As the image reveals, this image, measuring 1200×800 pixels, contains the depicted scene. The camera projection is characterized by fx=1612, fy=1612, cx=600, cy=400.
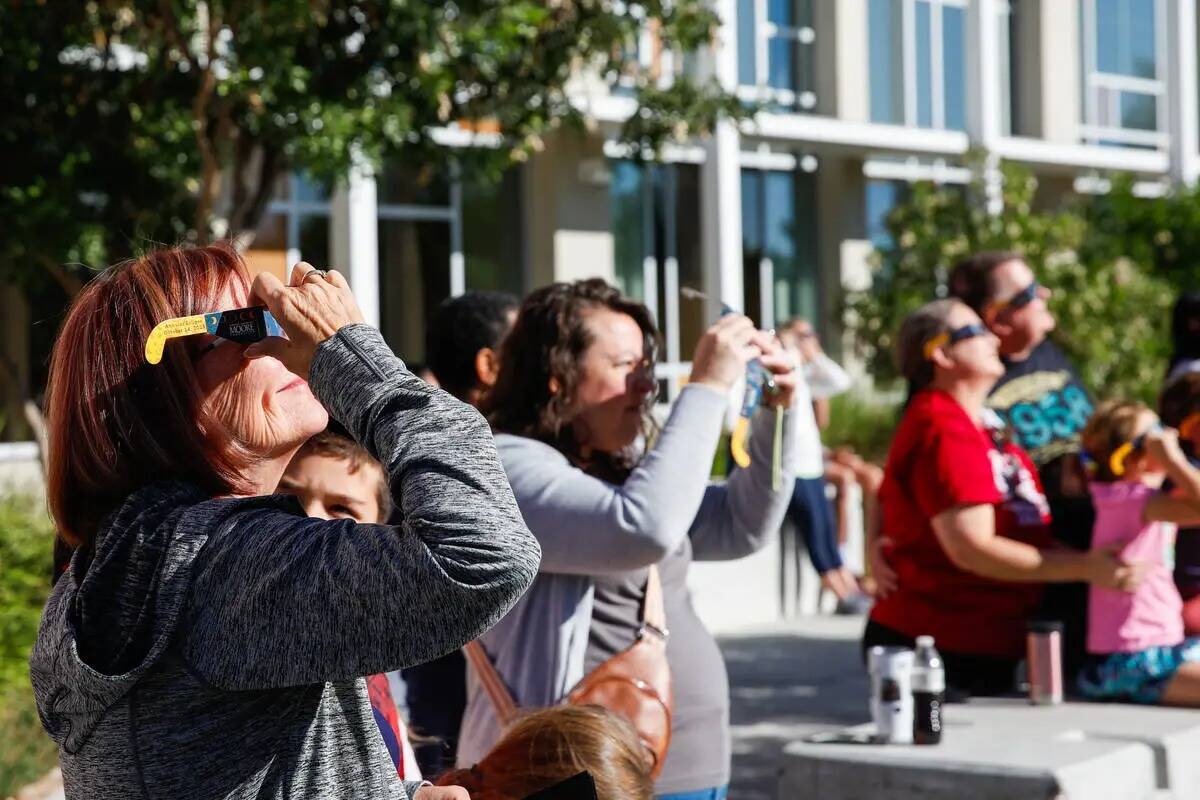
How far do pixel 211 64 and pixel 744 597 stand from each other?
5.86 m

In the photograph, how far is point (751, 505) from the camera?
366cm

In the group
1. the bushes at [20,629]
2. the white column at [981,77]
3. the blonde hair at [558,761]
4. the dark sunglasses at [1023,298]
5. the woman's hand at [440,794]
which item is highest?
the white column at [981,77]

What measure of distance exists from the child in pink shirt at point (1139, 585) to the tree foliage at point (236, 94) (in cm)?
390

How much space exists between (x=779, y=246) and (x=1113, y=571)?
48.6 feet

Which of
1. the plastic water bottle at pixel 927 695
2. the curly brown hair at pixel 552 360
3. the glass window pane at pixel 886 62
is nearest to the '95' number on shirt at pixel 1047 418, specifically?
the plastic water bottle at pixel 927 695

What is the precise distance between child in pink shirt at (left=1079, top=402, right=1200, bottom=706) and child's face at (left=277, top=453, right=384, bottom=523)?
10.5 ft

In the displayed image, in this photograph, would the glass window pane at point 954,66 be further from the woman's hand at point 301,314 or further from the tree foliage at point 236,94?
the woman's hand at point 301,314

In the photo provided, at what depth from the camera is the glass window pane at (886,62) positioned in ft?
67.2

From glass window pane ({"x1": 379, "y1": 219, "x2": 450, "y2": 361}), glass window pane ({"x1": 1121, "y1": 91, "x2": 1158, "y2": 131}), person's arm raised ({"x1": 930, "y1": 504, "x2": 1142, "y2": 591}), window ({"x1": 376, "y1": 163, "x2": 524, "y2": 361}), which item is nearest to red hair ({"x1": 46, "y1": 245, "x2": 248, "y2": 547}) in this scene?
person's arm raised ({"x1": 930, "y1": 504, "x2": 1142, "y2": 591})

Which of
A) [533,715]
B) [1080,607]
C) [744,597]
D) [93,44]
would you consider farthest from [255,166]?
[533,715]

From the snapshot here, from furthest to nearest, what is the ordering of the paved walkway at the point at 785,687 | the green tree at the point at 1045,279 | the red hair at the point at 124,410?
the green tree at the point at 1045,279
the paved walkway at the point at 785,687
the red hair at the point at 124,410

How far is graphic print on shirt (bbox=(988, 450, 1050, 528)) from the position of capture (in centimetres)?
512

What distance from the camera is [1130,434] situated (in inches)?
210

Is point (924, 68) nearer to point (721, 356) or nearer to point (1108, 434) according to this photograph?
point (1108, 434)
